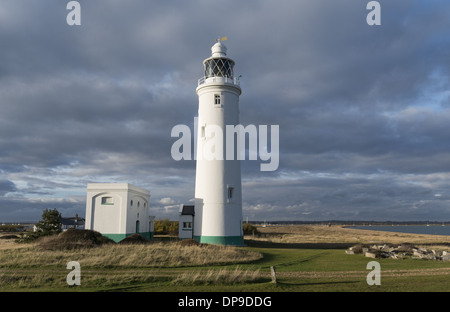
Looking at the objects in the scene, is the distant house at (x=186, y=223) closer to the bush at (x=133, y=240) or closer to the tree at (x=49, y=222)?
the bush at (x=133, y=240)

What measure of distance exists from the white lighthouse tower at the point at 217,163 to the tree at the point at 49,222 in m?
14.3

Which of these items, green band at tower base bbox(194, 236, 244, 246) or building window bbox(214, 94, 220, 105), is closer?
green band at tower base bbox(194, 236, 244, 246)

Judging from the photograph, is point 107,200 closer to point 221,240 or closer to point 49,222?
point 49,222

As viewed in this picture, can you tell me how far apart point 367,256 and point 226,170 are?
12.9m

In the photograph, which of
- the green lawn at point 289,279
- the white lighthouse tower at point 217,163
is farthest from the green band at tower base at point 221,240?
the green lawn at point 289,279

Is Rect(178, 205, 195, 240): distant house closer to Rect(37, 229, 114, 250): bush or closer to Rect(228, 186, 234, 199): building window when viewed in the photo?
Rect(228, 186, 234, 199): building window

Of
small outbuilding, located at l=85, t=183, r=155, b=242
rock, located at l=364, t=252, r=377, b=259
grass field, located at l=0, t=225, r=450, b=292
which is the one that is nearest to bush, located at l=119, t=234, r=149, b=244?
small outbuilding, located at l=85, t=183, r=155, b=242

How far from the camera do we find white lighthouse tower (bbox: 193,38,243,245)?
29.6m

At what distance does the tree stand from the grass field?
12956 millimetres

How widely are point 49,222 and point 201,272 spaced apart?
2447cm

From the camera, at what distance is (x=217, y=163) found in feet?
98.7

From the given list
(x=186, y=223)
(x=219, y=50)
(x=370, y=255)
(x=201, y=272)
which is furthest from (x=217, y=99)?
(x=201, y=272)
